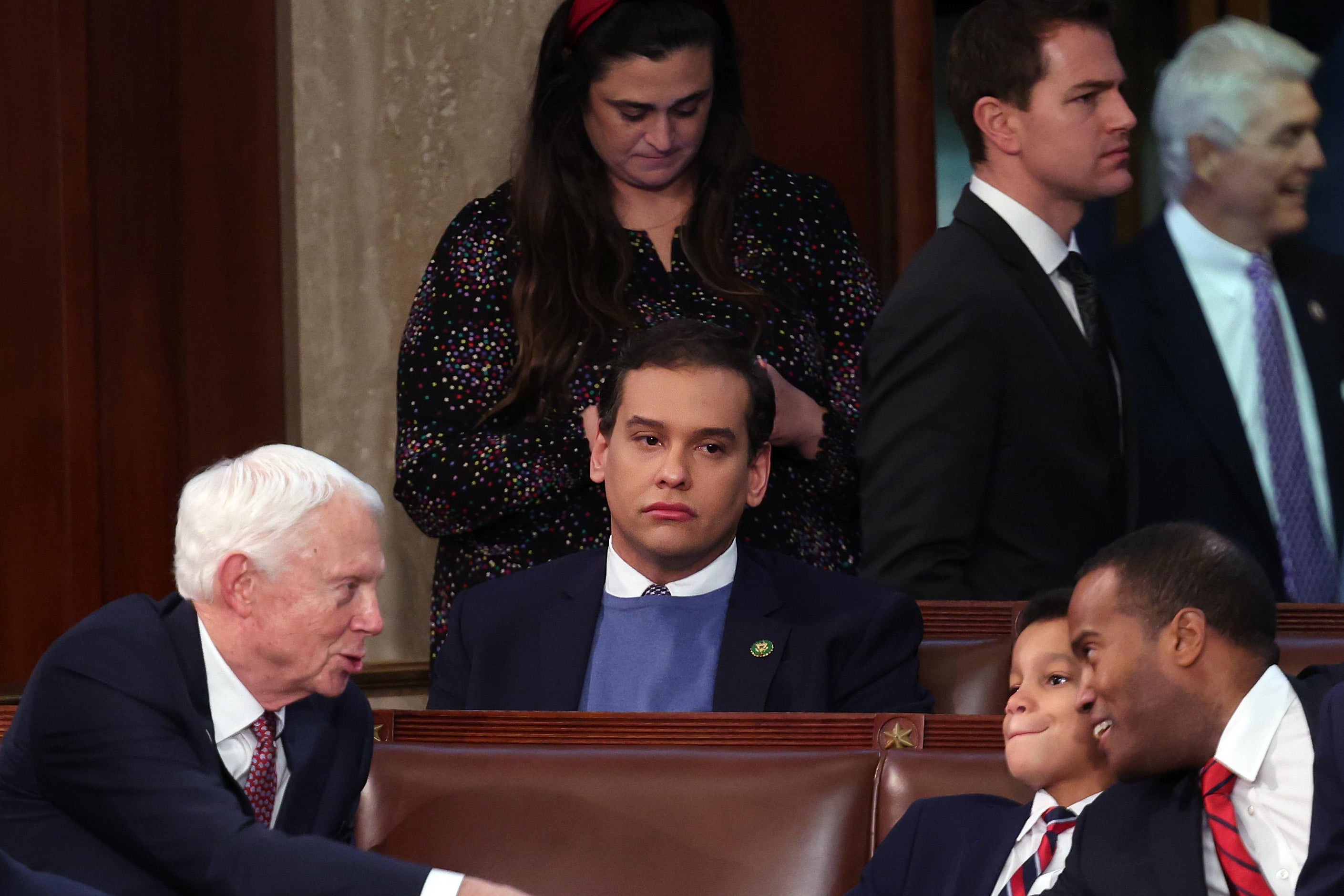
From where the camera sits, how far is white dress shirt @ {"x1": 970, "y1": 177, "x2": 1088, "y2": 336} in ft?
9.89

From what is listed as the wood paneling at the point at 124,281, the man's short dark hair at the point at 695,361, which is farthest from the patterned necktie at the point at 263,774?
the wood paneling at the point at 124,281

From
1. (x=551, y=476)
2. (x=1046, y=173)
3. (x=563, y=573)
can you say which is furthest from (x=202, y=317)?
(x=1046, y=173)

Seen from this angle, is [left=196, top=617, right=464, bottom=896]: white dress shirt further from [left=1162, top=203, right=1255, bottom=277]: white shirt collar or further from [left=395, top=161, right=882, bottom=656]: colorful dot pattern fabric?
[left=1162, top=203, right=1255, bottom=277]: white shirt collar

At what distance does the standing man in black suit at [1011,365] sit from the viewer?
9.37ft

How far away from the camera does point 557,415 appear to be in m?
3.09

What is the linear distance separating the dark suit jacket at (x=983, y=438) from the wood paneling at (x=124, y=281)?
1.58 metres

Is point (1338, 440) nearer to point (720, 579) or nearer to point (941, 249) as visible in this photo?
point (941, 249)

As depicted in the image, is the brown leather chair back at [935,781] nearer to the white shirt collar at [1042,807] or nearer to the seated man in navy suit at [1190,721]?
the white shirt collar at [1042,807]

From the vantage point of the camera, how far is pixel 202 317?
12.9 ft

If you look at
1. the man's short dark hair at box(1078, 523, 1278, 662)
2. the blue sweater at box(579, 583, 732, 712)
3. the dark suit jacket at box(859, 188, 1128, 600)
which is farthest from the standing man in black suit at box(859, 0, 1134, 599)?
the man's short dark hair at box(1078, 523, 1278, 662)

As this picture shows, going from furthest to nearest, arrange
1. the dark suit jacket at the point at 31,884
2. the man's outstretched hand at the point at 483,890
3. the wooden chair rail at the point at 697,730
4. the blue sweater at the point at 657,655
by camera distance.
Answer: the blue sweater at the point at 657,655 → the wooden chair rail at the point at 697,730 → the man's outstretched hand at the point at 483,890 → the dark suit jacket at the point at 31,884

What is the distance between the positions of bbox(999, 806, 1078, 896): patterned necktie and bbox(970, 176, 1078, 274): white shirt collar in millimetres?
1162

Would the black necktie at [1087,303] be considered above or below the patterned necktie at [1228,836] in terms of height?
above

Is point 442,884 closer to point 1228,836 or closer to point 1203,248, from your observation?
point 1228,836
